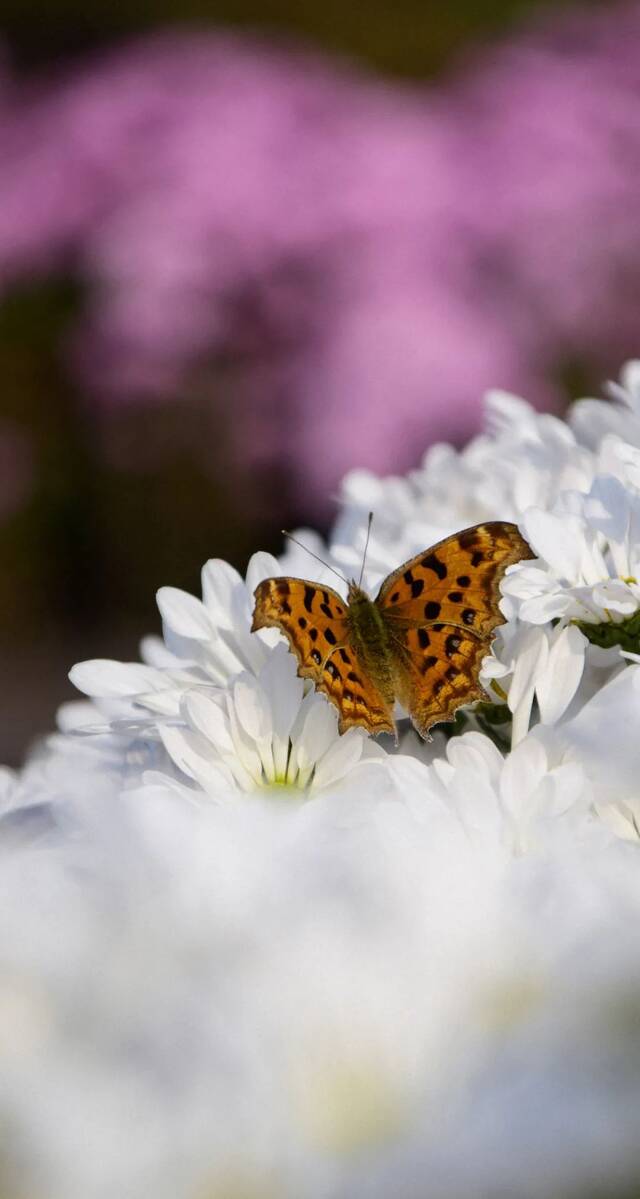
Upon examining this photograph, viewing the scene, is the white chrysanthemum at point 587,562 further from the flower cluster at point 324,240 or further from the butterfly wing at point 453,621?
the flower cluster at point 324,240

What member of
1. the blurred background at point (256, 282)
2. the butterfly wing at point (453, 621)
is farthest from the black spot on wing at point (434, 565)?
the blurred background at point (256, 282)

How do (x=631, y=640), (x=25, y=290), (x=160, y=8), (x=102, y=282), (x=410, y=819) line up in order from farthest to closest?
(x=160, y=8), (x=25, y=290), (x=102, y=282), (x=631, y=640), (x=410, y=819)

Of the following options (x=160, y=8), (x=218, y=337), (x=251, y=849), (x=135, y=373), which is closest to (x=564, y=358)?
(x=218, y=337)

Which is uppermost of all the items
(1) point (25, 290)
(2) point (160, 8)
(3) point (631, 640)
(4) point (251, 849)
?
(2) point (160, 8)

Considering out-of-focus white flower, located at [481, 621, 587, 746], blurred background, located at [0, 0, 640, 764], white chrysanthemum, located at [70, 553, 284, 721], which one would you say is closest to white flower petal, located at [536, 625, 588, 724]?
out-of-focus white flower, located at [481, 621, 587, 746]

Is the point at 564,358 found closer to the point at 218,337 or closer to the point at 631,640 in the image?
the point at 218,337

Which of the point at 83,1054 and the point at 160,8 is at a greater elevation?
the point at 160,8
